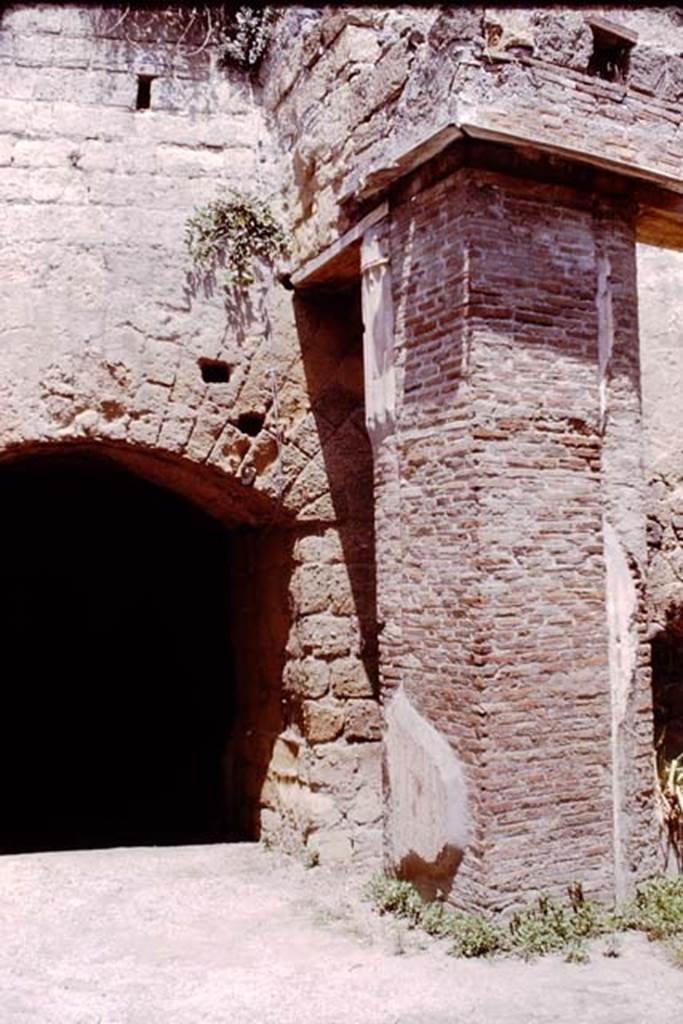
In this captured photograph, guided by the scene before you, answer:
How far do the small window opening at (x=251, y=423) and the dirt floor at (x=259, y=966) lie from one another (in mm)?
2763

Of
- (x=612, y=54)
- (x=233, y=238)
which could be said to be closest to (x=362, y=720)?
(x=233, y=238)

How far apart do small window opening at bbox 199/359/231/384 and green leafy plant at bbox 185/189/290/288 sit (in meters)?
0.51

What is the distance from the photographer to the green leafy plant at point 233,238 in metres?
6.64

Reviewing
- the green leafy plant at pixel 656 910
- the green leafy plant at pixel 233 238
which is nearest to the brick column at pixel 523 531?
the green leafy plant at pixel 656 910

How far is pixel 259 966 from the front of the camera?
15.7 feet

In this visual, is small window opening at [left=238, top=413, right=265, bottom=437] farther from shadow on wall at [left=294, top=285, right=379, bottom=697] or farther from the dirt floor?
the dirt floor

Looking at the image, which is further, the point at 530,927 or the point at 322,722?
the point at 322,722

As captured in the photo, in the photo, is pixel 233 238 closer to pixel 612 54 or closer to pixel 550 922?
pixel 612 54

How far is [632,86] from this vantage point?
18.5 ft

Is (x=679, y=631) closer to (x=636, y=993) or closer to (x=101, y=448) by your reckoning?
(x=636, y=993)

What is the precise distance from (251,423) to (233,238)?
3.96 feet

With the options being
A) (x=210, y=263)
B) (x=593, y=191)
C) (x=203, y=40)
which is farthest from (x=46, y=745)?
(x=593, y=191)

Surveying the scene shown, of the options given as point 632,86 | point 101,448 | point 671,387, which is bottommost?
point 101,448

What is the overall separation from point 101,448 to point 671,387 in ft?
15.0
